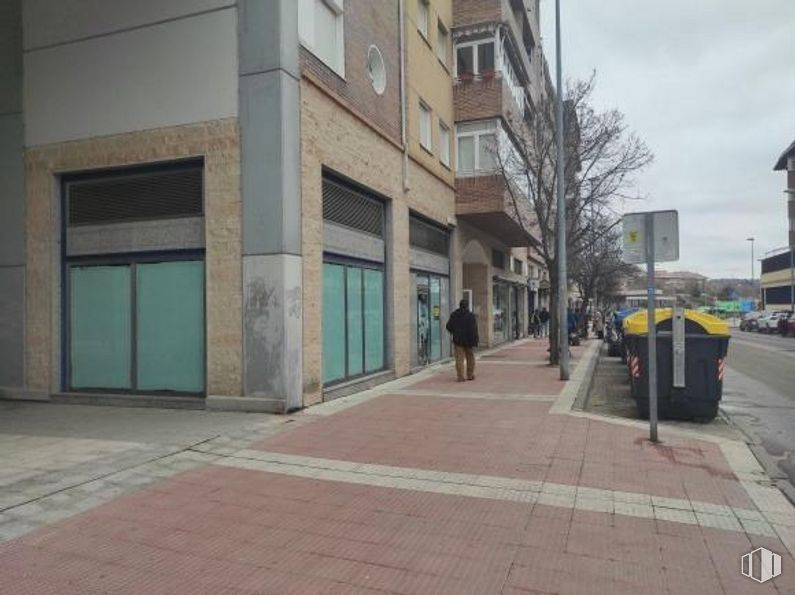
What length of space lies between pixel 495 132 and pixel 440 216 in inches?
137

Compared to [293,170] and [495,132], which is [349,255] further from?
[495,132]

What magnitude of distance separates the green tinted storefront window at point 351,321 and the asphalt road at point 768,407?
6390 mm

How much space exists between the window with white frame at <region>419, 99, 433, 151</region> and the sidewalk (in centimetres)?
1067

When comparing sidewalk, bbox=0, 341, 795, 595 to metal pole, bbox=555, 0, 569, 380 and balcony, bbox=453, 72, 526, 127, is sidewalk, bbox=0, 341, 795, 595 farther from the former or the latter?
balcony, bbox=453, 72, 526, 127

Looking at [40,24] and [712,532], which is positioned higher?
[40,24]

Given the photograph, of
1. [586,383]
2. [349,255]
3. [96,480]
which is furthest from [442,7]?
[96,480]

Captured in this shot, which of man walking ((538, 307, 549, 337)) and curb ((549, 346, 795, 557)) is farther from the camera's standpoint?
man walking ((538, 307, 549, 337))

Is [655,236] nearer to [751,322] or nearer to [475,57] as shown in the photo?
[475,57]

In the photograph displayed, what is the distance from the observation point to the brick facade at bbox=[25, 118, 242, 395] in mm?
9711

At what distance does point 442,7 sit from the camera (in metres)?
19.5

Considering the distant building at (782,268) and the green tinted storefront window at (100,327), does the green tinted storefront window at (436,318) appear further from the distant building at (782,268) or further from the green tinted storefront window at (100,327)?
the distant building at (782,268)

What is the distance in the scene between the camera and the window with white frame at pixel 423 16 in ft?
57.4

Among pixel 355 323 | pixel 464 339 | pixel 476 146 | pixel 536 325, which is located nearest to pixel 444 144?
pixel 476 146

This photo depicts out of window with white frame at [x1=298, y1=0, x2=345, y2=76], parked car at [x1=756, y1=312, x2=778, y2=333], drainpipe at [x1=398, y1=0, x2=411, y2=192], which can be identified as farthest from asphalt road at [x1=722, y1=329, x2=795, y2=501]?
parked car at [x1=756, y1=312, x2=778, y2=333]
